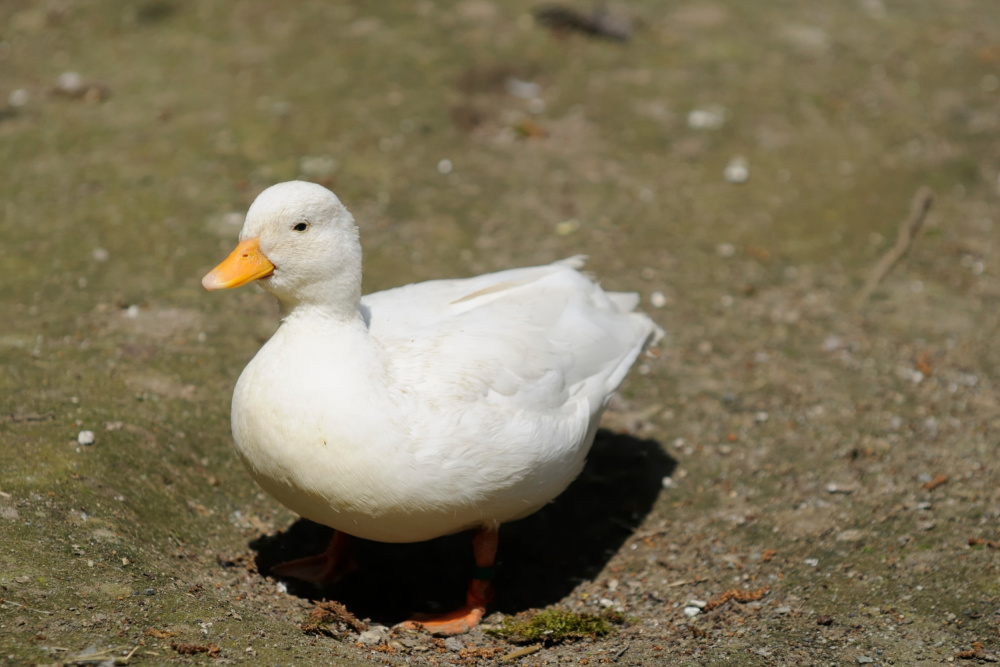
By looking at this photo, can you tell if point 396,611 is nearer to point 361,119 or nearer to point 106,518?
point 106,518

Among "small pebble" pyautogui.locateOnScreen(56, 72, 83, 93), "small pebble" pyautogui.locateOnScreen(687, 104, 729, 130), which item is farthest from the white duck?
"small pebble" pyautogui.locateOnScreen(56, 72, 83, 93)

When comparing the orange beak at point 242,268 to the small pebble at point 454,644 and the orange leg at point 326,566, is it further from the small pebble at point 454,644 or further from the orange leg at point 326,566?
the small pebble at point 454,644

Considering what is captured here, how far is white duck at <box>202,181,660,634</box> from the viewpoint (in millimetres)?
3717

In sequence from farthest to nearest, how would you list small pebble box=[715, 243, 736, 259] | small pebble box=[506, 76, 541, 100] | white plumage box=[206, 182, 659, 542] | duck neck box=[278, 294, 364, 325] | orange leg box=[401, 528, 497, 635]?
small pebble box=[506, 76, 541, 100] → small pebble box=[715, 243, 736, 259] → orange leg box=[401, 528, 497, 635] → duck neck box=[278, 294, 364, 325] → white plumage box=[206, 182, 659, 542]

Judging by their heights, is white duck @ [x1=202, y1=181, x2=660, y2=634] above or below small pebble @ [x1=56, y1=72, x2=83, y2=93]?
above

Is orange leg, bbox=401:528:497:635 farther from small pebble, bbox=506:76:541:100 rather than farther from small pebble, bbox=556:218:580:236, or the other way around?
small pebble, bbox=506:76:541:100

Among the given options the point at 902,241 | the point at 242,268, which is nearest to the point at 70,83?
the point at 242,268

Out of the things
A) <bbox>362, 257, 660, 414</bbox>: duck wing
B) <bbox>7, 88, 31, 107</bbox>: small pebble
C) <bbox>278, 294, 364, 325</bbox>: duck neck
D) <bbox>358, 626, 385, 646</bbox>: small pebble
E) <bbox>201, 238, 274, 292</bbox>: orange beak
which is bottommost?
<bbox>7, 88, 31, 107</bbox>: small pebble

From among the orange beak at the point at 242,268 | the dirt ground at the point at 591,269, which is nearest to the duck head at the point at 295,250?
the orange beak at the point at 242,268

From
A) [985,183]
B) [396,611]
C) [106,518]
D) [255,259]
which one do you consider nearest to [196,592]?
[106,518]

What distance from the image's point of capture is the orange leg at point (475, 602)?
4.25 m

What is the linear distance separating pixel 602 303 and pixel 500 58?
13.6 feet

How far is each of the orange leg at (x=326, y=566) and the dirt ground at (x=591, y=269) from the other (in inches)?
4.0

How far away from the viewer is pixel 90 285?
6090 mm
